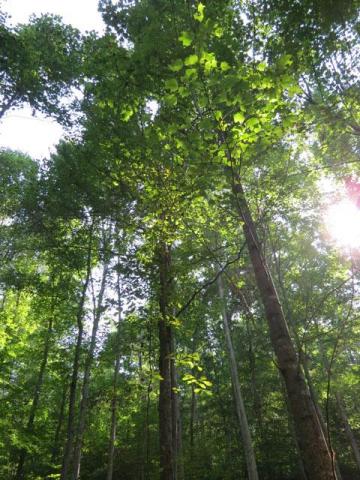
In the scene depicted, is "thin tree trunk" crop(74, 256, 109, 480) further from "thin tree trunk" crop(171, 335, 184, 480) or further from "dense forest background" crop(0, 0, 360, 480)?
"thin tree trunk" crop(171, 335, 184, 480)

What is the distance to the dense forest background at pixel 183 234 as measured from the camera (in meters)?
3.09

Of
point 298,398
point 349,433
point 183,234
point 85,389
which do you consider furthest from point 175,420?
point 349,433

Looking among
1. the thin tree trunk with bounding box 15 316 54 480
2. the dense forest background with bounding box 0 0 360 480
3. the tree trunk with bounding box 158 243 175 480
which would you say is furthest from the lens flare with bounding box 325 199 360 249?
the thin tree trunk with bounding box 15 316 54 480

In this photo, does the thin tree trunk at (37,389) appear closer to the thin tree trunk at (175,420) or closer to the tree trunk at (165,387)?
the thin tree trunk at (175,420)

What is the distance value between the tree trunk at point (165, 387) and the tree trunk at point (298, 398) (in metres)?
2.45

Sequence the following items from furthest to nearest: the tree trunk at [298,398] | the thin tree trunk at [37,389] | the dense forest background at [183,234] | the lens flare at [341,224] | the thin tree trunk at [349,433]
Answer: the thin tree trunk at [349,433], the thin tree trunk at [37,389], the lens flare at [341,224], the dense forest background at [183,234], the tree trunk at [298,398]

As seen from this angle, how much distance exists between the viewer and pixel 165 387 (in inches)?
239

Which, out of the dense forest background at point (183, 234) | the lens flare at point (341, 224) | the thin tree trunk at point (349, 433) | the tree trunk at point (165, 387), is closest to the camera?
the dense forest background at point (183, 234)

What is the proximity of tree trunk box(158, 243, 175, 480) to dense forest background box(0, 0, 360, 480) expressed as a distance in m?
0.04

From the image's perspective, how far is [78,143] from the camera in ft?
35.2

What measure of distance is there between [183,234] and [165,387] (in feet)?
9.93

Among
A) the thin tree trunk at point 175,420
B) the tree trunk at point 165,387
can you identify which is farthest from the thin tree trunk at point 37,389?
the tree trunk at point 165,387

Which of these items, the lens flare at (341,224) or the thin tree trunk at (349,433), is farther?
the thin tree trunk at (349,433)

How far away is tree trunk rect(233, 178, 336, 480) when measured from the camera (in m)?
2.34
